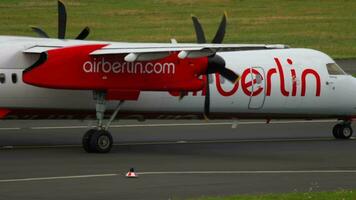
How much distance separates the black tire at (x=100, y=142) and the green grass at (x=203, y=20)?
31280 millimetres

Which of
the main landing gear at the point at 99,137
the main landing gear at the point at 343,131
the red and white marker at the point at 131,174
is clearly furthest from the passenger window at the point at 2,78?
the main landing gear at the point at 343,131

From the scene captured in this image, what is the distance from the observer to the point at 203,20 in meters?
70.9

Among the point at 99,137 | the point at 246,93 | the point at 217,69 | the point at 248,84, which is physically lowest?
the point at 99,137

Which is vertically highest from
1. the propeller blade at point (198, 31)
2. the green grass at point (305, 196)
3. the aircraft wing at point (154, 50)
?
the propeller blade at point (198, 31)

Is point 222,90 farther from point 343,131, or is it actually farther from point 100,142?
point 343,131

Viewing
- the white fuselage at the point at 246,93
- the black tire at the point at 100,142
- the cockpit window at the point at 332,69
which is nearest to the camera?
the white fuselage at the point at 246,93

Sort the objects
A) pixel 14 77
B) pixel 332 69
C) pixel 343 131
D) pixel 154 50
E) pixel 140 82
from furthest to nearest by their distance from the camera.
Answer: pixel 343 131, pixel 332 69, pixel 140 82, pixel 14 77, pixel 154 50

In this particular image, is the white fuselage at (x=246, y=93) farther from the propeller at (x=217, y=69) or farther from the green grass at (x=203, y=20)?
the green grass at (x=203, y=20)

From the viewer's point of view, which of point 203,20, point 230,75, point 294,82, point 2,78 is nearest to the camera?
point 2,78

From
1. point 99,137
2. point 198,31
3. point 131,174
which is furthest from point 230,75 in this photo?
point 131,174

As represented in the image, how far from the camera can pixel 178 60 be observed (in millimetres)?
27734

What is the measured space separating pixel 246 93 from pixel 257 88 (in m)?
0.35

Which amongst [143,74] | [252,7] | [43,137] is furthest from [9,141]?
[252,7]

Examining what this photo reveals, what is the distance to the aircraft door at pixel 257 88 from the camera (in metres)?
29.6
